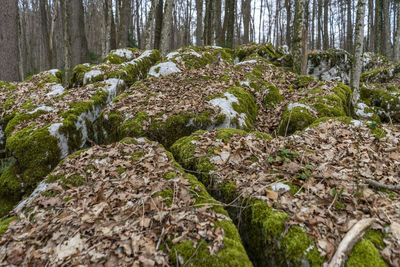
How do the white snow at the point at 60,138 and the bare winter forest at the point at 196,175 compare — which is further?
the white snow at the point at 60,138

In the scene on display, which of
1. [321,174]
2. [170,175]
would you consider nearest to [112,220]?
[170,175]

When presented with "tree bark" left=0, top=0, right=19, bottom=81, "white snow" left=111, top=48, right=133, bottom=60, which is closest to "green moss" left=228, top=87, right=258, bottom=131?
"white snow" left=111, top=48, right=133, bottom=60

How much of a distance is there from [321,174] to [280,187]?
580 mm

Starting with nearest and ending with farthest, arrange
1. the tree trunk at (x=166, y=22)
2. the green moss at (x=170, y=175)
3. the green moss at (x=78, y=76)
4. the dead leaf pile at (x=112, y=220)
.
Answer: the dead leaf pile at (x=112, y=220), the green moss at (x=170, y=175), the green moss at (x=78, y=76), the tree trunk at (x=166, y=22)

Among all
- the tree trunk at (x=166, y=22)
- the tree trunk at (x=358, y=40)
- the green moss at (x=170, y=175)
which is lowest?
the green moss at (x=170, y=175)

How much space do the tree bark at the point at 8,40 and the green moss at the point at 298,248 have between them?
1106 cm

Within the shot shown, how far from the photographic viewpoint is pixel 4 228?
2459 mm

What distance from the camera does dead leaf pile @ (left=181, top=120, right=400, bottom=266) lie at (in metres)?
2.18

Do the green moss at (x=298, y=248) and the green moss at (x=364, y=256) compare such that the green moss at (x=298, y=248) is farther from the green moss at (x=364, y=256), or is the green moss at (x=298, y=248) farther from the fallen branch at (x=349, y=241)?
the green moss at (x=364, y=256)

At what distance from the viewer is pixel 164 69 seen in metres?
7.71

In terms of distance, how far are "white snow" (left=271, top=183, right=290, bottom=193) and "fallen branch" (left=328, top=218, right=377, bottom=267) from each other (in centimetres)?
75

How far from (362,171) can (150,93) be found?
491 cm

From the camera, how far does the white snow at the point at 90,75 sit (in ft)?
25.0

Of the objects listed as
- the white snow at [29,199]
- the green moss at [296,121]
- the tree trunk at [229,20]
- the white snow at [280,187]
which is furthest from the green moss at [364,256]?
the tree trunk at [229,20]
